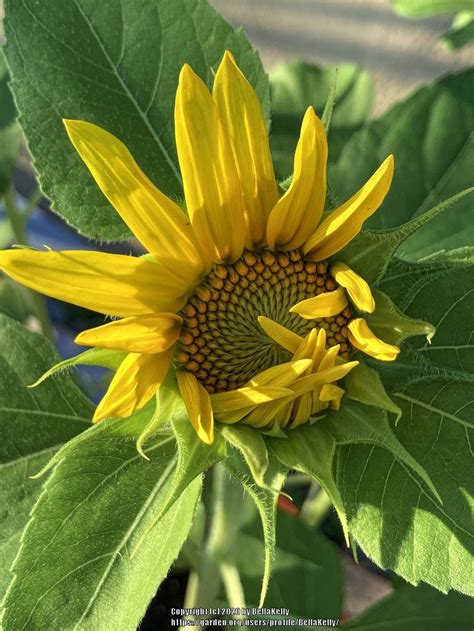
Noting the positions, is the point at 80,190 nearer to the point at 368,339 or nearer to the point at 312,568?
the point at 368,339

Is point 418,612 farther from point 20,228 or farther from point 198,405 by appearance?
point 20,228

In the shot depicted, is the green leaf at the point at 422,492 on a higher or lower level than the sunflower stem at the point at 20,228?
lower

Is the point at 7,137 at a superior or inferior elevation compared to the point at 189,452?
superior

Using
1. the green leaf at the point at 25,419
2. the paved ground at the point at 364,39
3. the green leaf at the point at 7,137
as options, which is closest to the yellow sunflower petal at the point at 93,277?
the green leaf at the point at 25,419

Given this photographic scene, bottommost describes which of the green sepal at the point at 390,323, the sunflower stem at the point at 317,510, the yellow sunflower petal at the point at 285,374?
the sunflower stem at the point at 317,510

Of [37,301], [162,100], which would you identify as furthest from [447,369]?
[37,301]

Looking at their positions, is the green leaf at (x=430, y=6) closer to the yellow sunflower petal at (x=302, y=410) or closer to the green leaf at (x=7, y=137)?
the green leaf at (x=7, y=137)

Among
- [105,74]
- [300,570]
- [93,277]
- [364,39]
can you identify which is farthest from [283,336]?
[364,39]
